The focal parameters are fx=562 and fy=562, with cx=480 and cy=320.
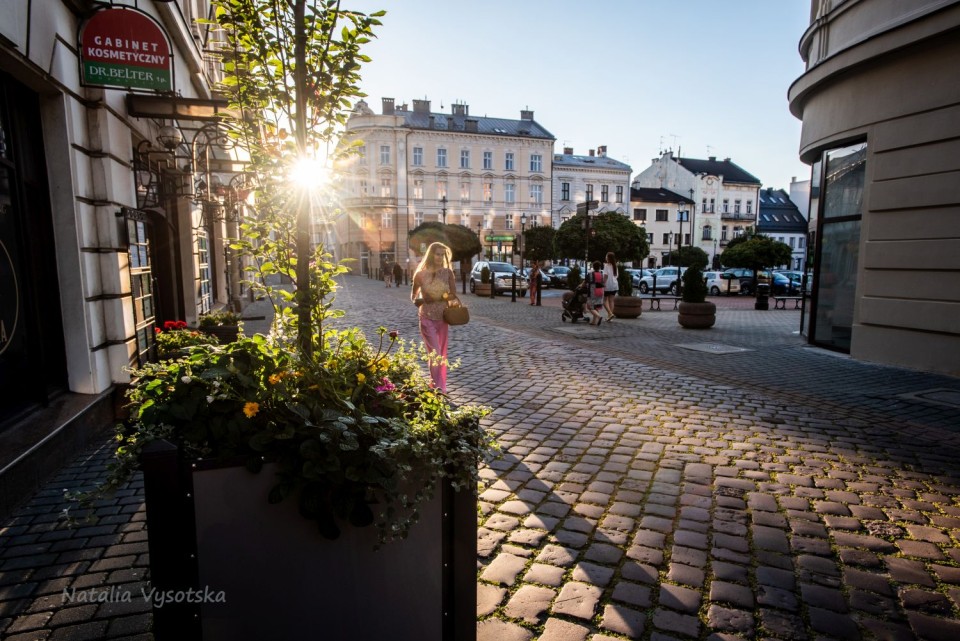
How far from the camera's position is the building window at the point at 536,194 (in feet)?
203

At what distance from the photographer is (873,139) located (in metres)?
9.00

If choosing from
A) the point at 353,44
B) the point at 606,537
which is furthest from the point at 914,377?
the point at 353,44

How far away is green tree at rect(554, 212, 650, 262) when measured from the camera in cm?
3653

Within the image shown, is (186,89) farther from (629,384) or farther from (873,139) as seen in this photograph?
(873,139)

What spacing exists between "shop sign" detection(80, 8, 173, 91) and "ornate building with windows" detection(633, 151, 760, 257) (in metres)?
69.4

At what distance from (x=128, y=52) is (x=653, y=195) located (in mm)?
69223

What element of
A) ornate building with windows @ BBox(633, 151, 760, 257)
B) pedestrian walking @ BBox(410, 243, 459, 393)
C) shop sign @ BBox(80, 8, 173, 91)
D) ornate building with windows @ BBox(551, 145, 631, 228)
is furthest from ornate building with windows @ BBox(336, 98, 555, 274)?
shop sign @ BBox(80, 8, 173, 91)

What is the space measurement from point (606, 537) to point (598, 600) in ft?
2.14

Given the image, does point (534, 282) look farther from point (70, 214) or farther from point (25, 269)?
point (25, 269)

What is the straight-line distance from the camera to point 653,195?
6888cm

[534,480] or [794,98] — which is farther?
[794,98]

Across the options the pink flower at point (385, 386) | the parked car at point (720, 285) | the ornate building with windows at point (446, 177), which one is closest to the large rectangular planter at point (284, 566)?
the pink flower at point (385, 386)

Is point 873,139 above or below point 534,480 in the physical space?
above

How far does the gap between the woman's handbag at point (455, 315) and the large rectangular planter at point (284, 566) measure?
399 cm
